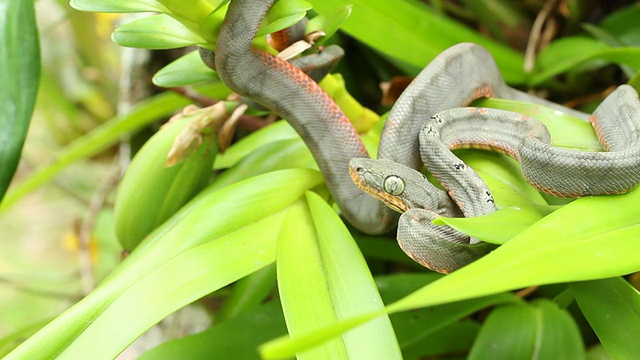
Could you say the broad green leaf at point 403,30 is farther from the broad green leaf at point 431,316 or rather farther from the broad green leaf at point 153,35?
the broad green leaf at point 431,316

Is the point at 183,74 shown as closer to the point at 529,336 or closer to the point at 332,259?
the point at 332,259

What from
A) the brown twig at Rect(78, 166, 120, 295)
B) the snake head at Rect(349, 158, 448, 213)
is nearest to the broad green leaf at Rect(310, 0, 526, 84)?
the snake head at Rect(349, 158, 448, 213)

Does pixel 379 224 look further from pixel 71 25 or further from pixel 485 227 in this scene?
pixel 71 25

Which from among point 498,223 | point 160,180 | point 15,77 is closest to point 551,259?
point 498,223

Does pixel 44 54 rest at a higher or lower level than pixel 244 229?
lower

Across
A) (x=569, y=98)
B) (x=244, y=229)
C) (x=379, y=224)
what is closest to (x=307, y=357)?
(x=244, y=229)

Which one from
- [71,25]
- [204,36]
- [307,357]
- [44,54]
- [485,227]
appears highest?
[204,36]

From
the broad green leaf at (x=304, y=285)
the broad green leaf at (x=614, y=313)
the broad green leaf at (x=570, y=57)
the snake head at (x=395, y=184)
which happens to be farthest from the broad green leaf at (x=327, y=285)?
the broad green leaf at (x=570, y=57)
